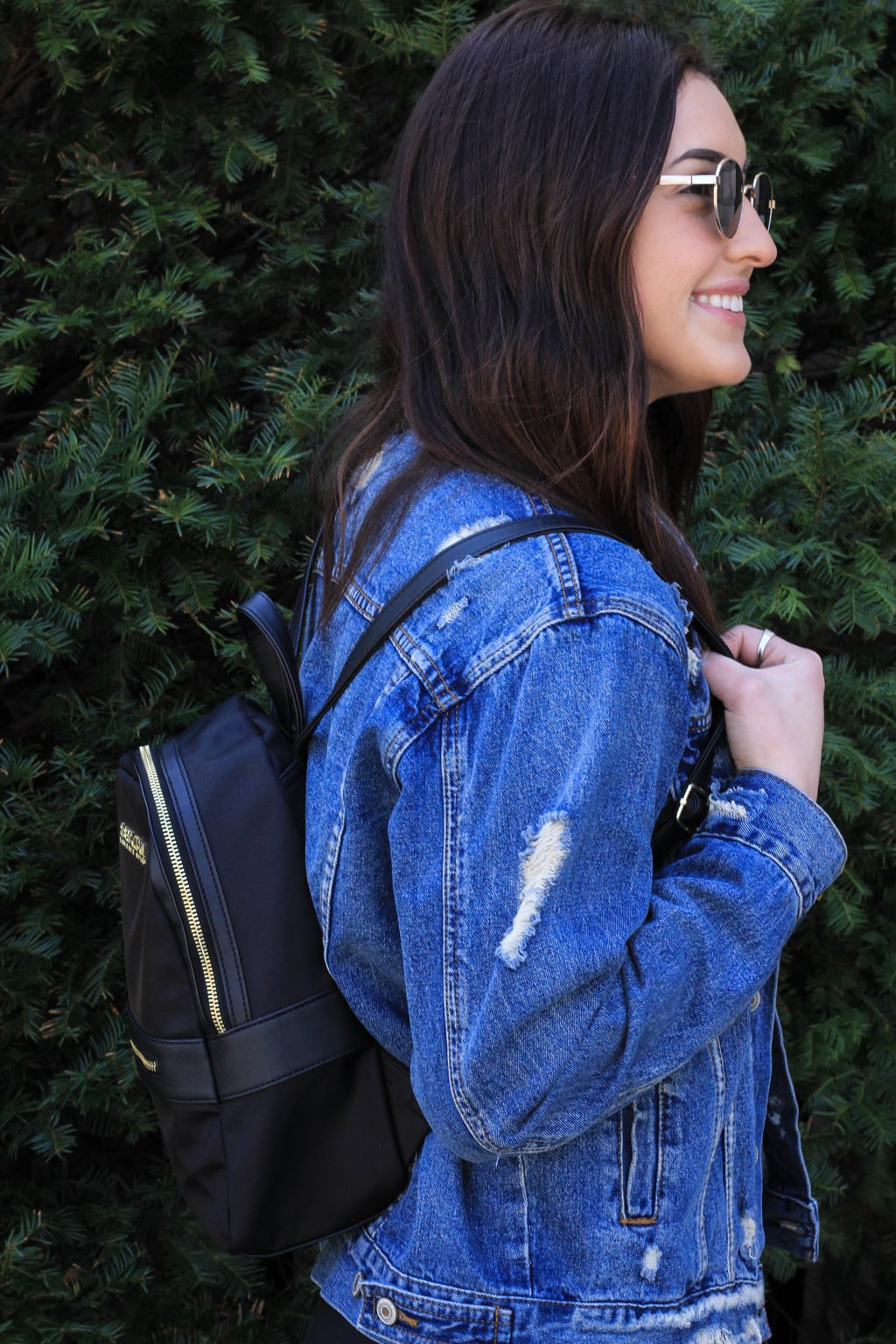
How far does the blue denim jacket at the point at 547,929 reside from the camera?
3.24 ft

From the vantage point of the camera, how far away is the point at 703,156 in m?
1.25

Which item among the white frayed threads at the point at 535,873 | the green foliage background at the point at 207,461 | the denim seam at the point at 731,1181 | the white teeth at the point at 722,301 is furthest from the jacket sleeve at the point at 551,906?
the green foliage background at the point at 207,461

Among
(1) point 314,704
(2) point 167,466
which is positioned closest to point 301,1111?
(1) point 314,704

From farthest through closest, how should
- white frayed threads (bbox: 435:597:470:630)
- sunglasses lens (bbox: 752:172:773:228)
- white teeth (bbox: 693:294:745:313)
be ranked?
sunglasses lens (bbox: 752:172:773:228) → white teeth (bbox: 693:294:745:313) → white frayed threads (bbox: 435:597:470:630)

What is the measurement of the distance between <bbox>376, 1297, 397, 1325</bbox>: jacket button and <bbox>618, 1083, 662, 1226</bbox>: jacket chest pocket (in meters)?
0.26

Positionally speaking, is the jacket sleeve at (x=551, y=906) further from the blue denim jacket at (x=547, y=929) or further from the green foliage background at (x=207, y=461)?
the green foliage background at (x=207, y=461)

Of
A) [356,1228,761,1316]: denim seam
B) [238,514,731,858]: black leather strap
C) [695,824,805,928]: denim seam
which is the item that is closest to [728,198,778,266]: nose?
[238,514,731,858]: black leather strap

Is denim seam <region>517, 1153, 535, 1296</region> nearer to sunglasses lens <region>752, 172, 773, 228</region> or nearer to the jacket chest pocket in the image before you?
the jacket chest pocket

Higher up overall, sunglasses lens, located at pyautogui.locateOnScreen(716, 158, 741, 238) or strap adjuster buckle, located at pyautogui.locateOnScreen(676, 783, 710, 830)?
sunglasses lens, located at pyautogui.locateOnScreen(716, 158, 741, 238)

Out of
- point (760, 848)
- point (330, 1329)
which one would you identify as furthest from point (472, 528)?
point (330, 1329)

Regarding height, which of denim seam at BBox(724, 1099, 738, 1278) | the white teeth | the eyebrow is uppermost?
the eyebrow

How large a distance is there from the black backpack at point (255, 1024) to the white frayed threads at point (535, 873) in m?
0.25

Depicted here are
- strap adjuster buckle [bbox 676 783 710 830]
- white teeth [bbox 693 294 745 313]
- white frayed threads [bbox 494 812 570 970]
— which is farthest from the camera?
white teeth [bbox 693 294 745 313]

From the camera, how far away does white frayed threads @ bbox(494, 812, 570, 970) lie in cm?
96
